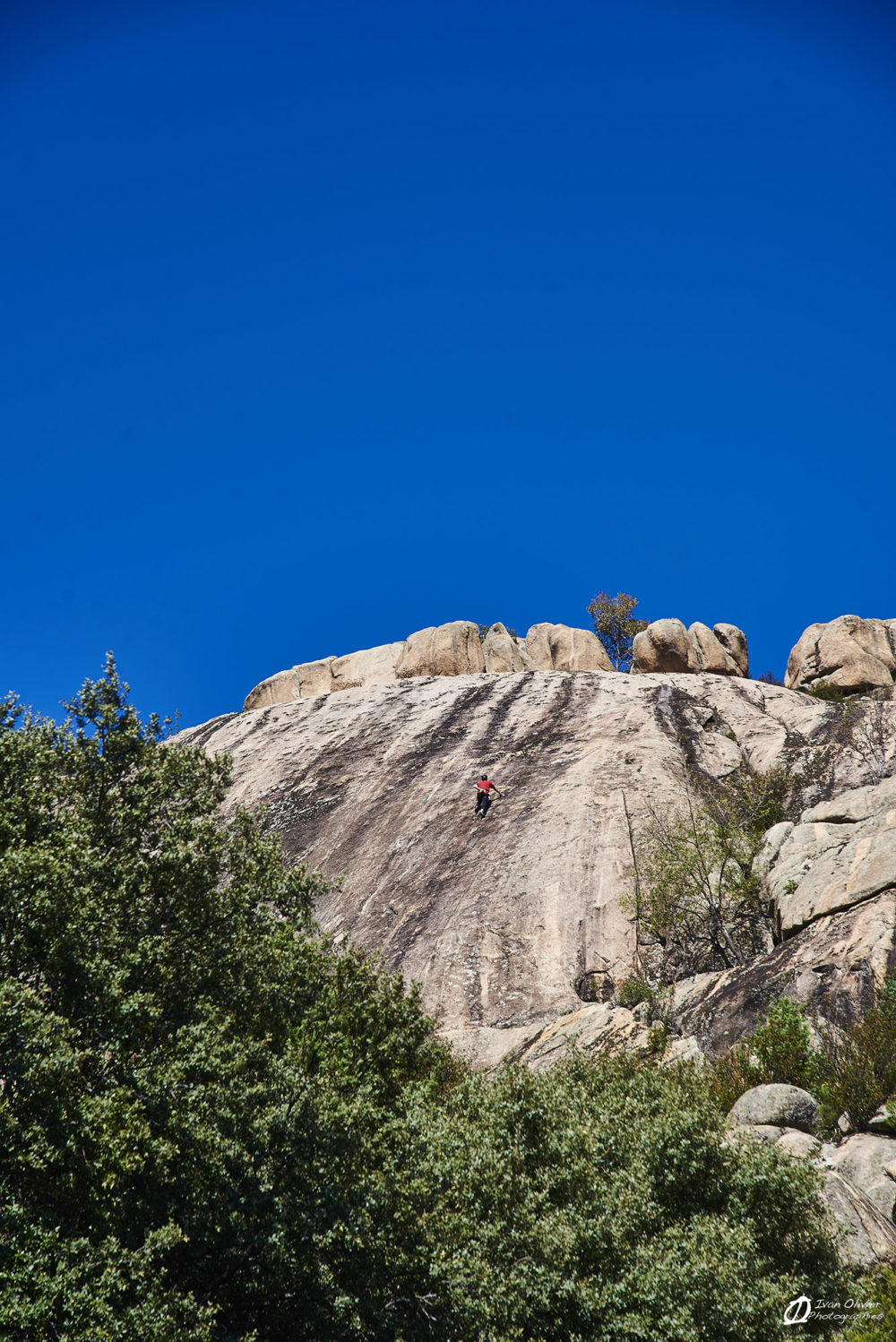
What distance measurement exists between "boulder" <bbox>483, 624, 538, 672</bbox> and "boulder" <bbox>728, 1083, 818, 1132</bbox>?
4029cm

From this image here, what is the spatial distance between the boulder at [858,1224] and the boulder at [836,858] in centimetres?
996

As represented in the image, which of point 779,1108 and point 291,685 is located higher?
point 291,685

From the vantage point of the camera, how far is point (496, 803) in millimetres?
40875

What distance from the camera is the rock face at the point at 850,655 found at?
55062 millimetres

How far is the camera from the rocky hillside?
2706 centimetres

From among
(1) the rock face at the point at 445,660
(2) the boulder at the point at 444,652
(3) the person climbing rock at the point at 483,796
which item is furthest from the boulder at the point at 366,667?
(3) the person climbing rock at the point at 483,796

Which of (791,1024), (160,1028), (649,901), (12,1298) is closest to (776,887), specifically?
(649,901)

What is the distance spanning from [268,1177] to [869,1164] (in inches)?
439

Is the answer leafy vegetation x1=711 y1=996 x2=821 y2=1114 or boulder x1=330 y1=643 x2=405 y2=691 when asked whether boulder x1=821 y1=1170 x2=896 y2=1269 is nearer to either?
leafy vegetation x1=711 y1=996 x2=821 y2=1114

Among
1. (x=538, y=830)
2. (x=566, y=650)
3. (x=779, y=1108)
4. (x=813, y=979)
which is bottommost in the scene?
(x=779, y=1108)

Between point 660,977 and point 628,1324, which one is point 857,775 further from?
point 628,1324

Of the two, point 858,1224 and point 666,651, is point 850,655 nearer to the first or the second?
point 666,651

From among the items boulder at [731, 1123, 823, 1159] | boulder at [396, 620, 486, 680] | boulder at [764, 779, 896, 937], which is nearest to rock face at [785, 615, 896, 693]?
boulder at [396, 620, 486, 680]

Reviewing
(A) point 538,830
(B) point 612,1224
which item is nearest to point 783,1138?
(B) point 612,1224
